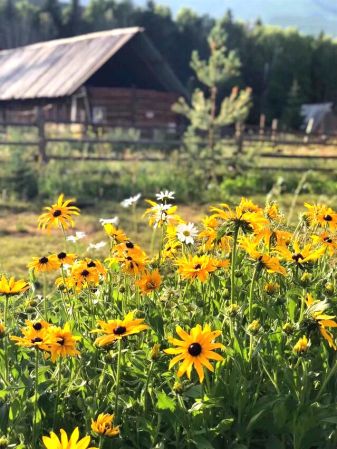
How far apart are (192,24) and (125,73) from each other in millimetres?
40247

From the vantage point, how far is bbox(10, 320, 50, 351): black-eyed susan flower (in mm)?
1517

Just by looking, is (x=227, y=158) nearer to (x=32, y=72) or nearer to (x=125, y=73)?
(x=125, y=73)

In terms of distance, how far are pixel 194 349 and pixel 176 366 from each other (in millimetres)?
321

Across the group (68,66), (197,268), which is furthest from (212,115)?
(197,268)

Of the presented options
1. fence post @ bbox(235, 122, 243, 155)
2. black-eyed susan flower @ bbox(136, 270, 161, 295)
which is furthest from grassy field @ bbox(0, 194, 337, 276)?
black-eyed susan flower @ bbox(136, 270, 161, 295)

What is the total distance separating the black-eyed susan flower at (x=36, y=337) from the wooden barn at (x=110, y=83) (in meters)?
19.3

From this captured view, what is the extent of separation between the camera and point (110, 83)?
22.2m

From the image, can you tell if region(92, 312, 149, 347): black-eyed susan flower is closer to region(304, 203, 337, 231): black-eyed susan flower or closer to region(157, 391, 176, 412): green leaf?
region(157, 391, 176, 412): green leaf

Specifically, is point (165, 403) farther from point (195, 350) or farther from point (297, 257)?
point (297, 257)

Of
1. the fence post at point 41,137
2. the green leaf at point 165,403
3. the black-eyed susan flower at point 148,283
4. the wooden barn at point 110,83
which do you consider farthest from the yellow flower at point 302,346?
the wooden barn at point 110,83

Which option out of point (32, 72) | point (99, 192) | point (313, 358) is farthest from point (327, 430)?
point (32, 72)

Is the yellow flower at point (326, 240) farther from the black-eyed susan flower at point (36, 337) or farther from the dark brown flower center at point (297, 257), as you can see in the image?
the black-eyed susan flower at point (36, 337)

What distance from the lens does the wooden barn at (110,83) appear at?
20781 millimetres

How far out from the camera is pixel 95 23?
192 feet
